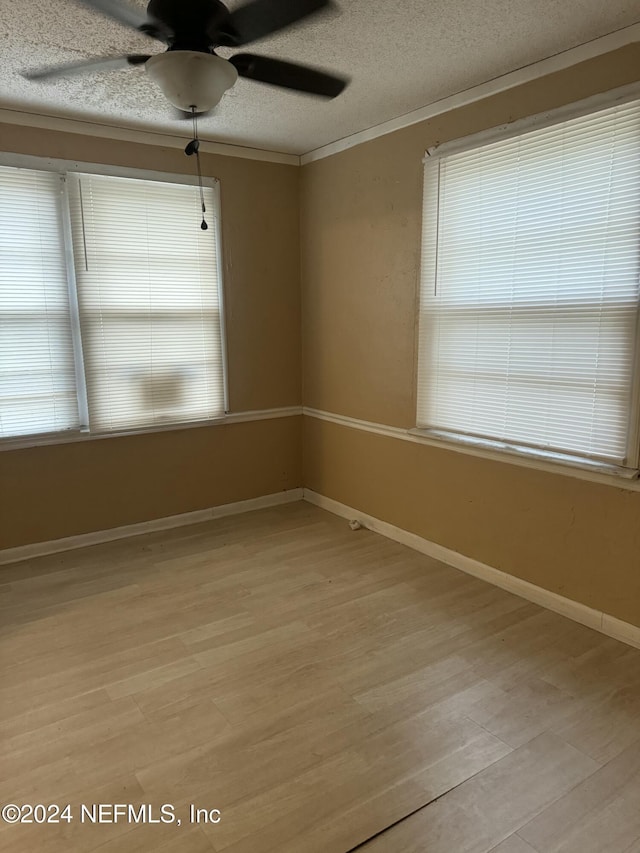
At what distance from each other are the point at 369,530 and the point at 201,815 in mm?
2366

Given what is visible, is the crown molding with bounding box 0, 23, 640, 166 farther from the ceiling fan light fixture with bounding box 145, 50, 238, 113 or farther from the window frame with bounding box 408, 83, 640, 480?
the ceiling fan light fixture with bounding box 145, 50, 238, 113

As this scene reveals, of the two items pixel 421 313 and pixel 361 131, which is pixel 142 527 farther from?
pixel 361 131

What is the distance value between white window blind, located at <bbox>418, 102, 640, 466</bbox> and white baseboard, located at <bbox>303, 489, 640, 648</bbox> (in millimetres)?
727

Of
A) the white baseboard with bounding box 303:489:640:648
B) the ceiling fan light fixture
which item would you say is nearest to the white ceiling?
the ceiling fan light fixture

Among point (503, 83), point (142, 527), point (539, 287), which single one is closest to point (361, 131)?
point (503, 83)

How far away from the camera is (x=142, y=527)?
3.86 m

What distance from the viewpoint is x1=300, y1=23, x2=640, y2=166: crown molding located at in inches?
90.4

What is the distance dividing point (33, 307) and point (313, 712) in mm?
2705

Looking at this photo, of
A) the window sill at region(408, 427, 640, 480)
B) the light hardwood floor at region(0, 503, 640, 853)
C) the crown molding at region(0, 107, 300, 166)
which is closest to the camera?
the light hardwood floor at region(0, 503, 640, 853)

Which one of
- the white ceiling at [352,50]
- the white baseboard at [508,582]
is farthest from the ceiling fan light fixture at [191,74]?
the white baseboard at [508,582]

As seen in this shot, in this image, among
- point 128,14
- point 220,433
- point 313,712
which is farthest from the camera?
point 220,433

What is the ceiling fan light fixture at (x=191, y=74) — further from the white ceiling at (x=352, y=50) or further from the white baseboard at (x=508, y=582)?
the white baseboard at (x=508, y=582)

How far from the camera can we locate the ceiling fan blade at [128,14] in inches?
66.5

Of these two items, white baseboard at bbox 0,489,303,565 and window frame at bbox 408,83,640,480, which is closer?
window frame at bbox 408,83,640,480
